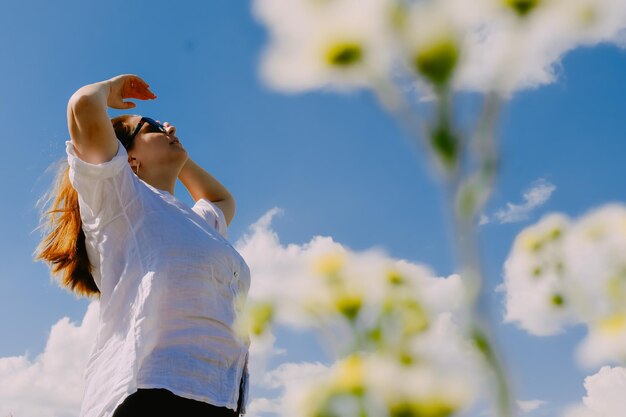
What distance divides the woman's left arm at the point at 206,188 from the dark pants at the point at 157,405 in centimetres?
86

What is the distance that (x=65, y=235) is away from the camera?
1489 mm

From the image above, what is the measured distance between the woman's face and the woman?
0.17 metres

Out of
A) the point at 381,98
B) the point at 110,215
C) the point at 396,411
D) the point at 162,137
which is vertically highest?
the point at 162,137

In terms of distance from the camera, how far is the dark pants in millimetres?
1105

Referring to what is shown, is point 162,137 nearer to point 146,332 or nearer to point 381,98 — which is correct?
point 146,332

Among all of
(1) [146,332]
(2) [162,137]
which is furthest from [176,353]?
(2) [162,137]

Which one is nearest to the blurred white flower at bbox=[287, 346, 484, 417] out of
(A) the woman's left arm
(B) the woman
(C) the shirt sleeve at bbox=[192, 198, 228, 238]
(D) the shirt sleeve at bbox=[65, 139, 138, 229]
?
(B) the woman

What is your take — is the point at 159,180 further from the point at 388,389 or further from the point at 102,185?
the point at 388,389

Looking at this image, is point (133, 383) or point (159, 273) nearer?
point (133, 383)

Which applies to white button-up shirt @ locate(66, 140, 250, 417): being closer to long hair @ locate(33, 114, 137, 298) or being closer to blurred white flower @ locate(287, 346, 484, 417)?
long hair @ locate(33, 114, 137, 298)

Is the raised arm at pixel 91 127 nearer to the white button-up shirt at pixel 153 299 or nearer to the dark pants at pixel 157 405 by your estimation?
the white button-up shirt at pixel 153 299

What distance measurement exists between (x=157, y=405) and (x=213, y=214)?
2.38ft

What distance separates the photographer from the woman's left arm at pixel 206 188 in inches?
78.1

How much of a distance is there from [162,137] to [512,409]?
Answer: 1.46m
